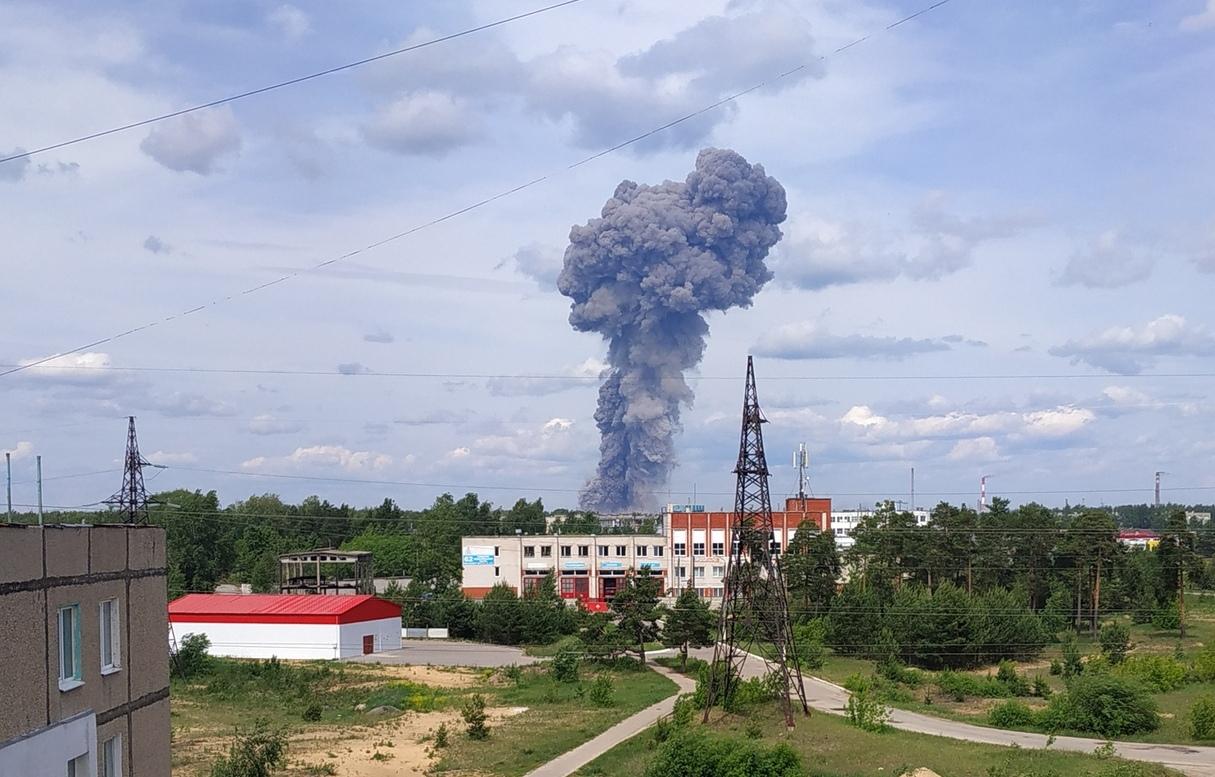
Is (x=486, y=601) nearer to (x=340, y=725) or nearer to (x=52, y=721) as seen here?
(x=340, y=725)

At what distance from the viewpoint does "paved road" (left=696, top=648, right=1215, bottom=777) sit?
35.6 metres

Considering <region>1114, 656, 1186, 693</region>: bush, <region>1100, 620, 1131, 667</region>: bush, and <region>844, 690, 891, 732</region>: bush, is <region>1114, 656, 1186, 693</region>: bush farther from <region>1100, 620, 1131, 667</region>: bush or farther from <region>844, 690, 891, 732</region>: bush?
<region>844, 690, 891, 732</region>: bush

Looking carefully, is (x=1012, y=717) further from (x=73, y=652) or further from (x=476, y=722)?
(x=73, y=652)

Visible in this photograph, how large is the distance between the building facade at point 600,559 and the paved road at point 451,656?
79.8 ft

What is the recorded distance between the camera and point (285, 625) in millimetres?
71562

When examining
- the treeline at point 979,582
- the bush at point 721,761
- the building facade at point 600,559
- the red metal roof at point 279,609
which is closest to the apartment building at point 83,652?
the bush at point 721,761

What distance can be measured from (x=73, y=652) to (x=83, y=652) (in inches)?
8.0

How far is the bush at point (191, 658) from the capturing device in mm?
62812

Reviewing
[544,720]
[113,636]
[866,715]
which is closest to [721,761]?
[866,715]

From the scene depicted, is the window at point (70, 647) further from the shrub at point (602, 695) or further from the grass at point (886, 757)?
the shrub at point (602, 695)

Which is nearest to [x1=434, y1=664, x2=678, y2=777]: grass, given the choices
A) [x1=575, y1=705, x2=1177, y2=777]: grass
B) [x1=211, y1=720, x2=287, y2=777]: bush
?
[x1=575, y1=705, x2=1177, y2=777]: grass

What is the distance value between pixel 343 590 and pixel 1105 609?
53996 millimetres

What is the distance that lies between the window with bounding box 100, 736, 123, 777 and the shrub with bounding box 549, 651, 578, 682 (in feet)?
139

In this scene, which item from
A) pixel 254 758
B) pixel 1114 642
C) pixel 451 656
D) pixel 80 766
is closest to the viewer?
pixel 80 766
